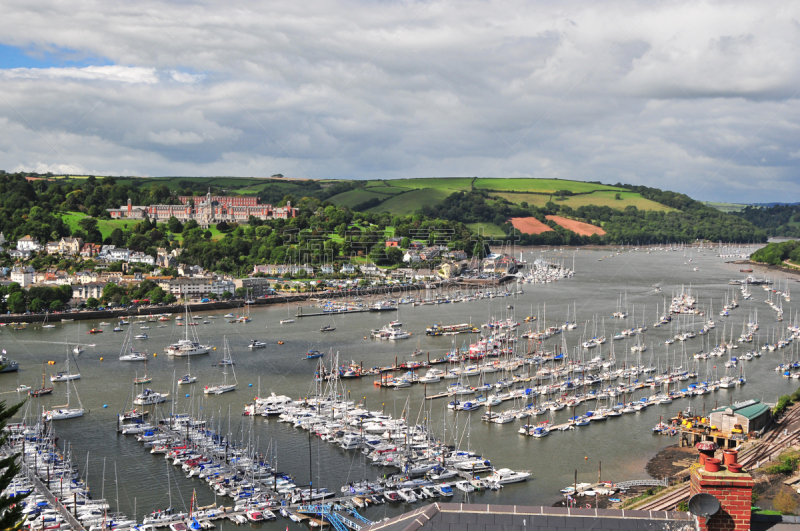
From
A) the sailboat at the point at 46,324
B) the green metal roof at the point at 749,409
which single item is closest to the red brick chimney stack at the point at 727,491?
the green metal roof at the point at 749,409

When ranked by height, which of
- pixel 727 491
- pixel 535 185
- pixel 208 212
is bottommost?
pixel 727 491

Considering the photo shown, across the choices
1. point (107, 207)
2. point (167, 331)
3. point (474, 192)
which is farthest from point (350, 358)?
point (474, 192)

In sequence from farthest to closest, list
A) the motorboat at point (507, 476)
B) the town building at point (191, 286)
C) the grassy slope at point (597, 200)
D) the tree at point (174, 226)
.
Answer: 1. the grassy slope at point (597, 200)
2. the tree at point (174, 226)
3. the town building at point (191, 286)
4. the motorboat at point (507, 476)

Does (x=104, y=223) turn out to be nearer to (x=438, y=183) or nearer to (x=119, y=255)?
(x=119, y=255)

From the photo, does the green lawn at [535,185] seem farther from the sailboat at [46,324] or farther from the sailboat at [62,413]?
the sailboat at [62,413]

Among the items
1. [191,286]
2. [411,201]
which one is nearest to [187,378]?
[191,286]

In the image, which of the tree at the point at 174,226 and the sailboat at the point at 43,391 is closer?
the sailboat at the point at 43,391
